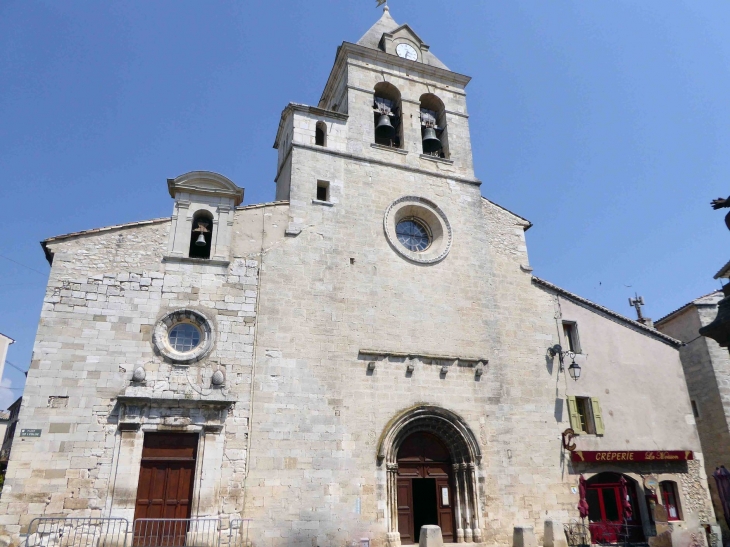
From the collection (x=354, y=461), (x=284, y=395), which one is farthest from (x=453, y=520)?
(x=284, y=395)

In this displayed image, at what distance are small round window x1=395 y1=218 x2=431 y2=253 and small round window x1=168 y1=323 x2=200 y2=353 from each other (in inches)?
238

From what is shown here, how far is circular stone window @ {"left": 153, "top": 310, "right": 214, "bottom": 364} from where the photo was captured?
1147 cm

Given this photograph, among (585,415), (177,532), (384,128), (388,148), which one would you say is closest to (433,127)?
(384,128)

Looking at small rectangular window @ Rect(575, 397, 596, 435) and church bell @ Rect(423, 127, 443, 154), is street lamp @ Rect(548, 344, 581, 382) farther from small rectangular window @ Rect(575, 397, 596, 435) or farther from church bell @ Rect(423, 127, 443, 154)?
church bell @ Rect(423, 127, 443, 154)

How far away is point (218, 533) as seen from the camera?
10.4 m

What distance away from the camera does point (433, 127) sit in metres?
17.1

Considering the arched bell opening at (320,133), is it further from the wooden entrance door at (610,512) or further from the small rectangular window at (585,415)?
the wooden entrance door at (610,512)

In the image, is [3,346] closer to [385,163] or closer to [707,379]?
[385,163]

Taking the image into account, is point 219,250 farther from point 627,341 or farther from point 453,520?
point 627,341

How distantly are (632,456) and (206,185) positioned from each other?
12.8 metres

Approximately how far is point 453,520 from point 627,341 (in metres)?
7.18

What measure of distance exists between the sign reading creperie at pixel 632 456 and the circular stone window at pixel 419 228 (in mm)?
6127

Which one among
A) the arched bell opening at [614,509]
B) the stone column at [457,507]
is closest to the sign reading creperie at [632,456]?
the arched bell opening at [614,509]

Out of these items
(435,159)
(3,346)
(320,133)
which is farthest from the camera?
(3,346)
